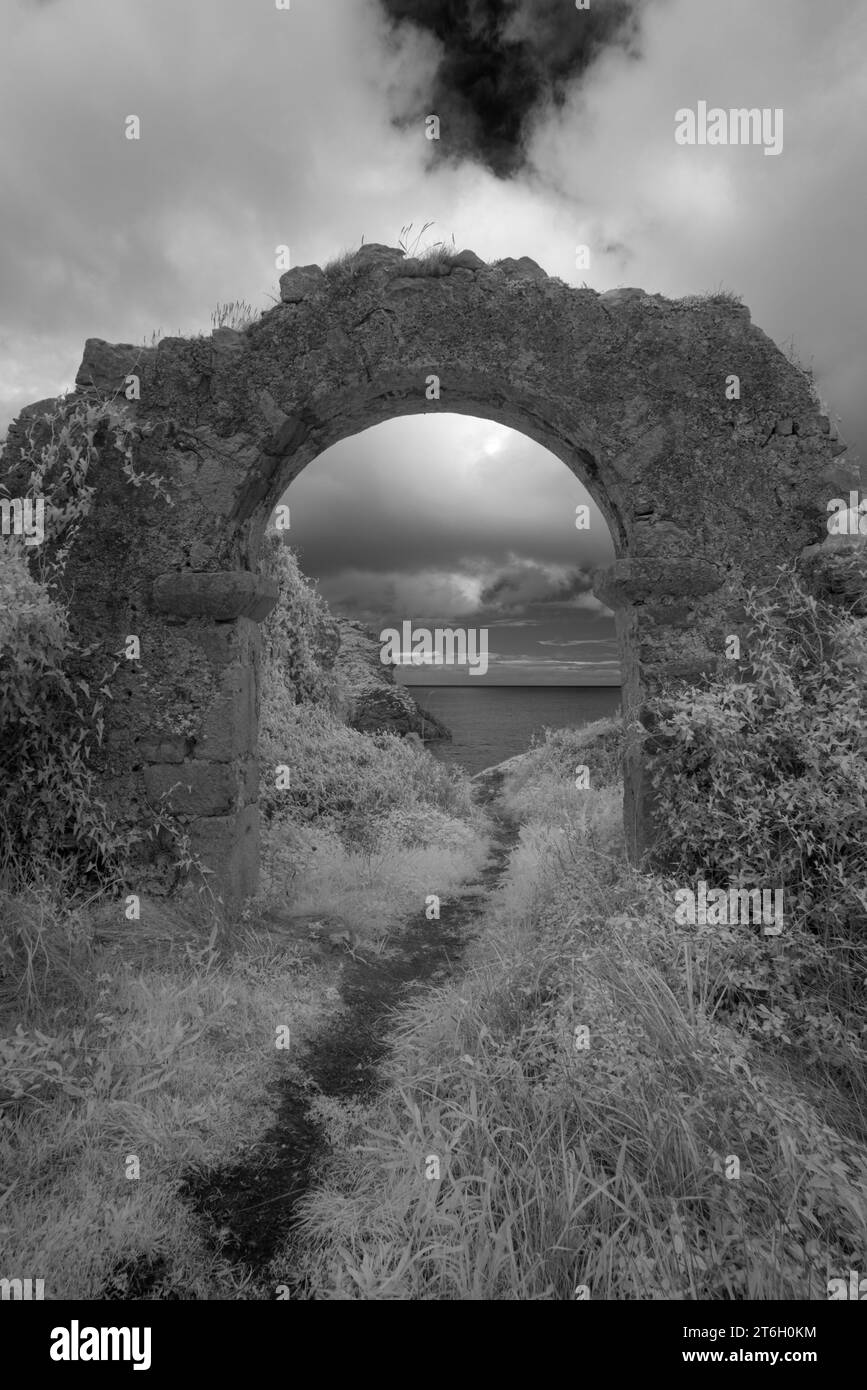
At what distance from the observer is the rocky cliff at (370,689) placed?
12391 mm

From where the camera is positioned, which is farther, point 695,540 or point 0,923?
point 695,540

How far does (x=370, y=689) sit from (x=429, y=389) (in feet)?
28.0

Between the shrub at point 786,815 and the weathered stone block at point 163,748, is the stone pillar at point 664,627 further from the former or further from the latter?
the weathered stone block at point 163,748

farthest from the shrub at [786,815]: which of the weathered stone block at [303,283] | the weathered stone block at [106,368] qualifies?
the weathered stone block at [106,368]

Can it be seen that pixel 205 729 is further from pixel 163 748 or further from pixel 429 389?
pixel 429 389

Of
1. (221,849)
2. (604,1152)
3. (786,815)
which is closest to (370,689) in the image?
(221,849)

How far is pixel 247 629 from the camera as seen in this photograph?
500 centimetres

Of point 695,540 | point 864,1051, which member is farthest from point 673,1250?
point 695,540

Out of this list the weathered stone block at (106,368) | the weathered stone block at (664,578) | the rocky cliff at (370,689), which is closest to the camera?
the weathered stone block at (664,578)

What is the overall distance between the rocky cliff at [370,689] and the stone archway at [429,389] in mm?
6471

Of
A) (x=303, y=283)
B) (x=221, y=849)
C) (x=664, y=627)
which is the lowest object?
(x=221, y=849)

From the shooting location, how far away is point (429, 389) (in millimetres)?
4953
